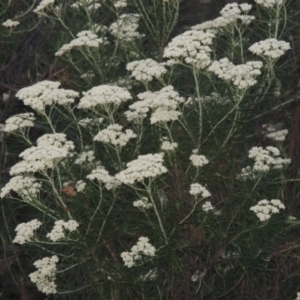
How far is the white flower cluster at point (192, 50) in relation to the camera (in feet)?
15.8

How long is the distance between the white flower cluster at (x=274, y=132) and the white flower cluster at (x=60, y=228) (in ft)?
5.88

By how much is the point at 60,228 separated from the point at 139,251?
468 mm

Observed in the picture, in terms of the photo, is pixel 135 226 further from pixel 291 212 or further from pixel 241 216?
pixel 291 212

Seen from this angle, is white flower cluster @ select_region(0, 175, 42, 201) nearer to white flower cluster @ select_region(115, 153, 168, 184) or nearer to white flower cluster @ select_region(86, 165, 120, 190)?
white flower cluster @ select_region(86, 165, 120, 190)

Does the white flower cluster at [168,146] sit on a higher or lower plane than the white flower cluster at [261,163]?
higher

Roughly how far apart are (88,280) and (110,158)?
2.46ft

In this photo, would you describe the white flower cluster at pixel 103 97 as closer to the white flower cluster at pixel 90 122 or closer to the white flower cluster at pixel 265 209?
the white flower cluster at pixel 90 122

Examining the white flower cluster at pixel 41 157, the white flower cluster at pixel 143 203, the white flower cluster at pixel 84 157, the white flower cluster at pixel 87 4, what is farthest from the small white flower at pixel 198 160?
the white flower cluster at pixel 87 4

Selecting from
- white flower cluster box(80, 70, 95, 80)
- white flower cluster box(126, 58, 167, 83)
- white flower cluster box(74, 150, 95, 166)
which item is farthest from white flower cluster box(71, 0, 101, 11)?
white flower cluster box(74, 150, 95, 166)

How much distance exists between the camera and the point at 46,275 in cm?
500

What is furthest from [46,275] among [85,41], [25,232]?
[85,41]

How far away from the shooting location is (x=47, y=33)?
7.01 m

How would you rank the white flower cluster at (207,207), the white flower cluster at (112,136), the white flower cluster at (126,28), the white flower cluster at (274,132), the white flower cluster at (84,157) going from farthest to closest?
the white flower cluster at (274,132), the white flower cluster at (126,28), the white flower cluster at (84,157), the white flower cluster at (207,207), the white flower cluster at (112,136)

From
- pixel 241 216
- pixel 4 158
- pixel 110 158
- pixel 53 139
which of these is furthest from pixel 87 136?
pixel 4 158
